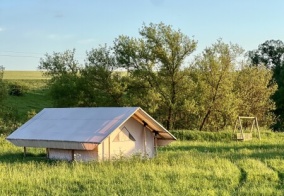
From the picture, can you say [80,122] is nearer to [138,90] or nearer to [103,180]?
[103,180]

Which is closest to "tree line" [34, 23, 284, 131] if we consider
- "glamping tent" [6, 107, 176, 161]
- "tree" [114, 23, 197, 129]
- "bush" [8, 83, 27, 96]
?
"tree" [114, 23, 197, 129]

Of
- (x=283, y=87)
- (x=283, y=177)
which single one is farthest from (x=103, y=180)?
(x=283, y=87)

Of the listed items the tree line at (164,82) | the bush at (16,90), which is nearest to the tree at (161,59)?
the tree line at (164,82)

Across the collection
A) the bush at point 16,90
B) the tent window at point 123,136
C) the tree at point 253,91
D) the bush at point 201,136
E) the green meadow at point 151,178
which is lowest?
the green meadow at point 151,178

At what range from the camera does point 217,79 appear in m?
37.7

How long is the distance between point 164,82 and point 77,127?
1970 centimetres

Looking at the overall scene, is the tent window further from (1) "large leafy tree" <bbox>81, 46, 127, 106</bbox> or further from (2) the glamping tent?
(1) "large leafy tree" <bbox>81, 46, 127, 106</bbox>

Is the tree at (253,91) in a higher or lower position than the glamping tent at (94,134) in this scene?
higher

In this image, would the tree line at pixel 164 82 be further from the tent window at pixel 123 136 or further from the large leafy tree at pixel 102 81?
the tent window at pixel 123 136

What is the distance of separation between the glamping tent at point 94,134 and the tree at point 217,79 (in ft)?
56.3

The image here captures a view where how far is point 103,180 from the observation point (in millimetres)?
12711

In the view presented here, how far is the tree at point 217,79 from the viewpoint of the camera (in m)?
37.4

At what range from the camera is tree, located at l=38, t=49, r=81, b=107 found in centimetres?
4128

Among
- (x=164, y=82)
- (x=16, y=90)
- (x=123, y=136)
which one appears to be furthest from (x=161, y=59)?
(x=16, y=90)
